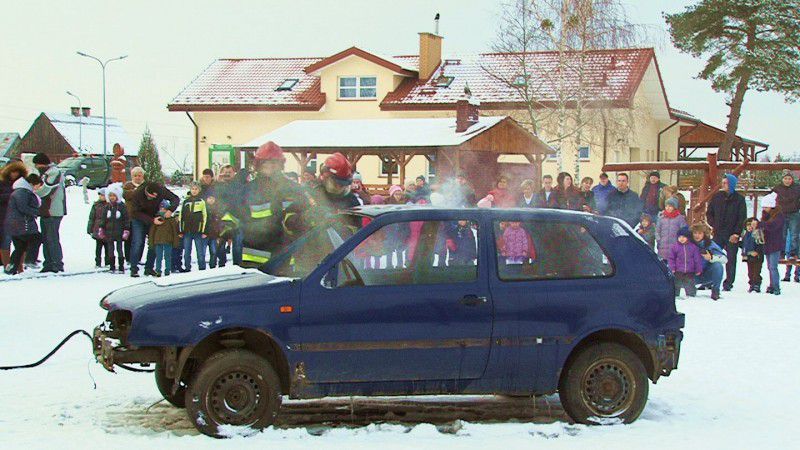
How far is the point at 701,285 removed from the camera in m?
15.4

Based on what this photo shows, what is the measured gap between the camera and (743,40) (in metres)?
41.8

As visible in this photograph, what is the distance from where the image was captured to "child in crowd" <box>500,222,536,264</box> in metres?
7.05

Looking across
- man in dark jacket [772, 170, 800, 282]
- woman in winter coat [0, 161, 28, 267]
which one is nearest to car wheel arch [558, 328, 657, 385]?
man in dark jacket [772, 170, 800, 282]

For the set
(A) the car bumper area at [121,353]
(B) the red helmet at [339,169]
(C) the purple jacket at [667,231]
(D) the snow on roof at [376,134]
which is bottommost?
(A) the car bumper area at [121,353]

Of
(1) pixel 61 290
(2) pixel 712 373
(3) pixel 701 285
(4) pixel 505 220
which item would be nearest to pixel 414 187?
(3) pixel 701 285

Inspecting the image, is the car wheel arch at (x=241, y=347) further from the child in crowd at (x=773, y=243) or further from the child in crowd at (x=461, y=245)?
the child in crowd at (x=773, y=243)

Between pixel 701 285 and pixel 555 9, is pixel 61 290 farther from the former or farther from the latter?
pixel 555 9

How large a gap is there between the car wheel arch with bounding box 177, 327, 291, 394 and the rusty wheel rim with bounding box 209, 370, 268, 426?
A: 0.18 meters

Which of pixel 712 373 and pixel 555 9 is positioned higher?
pixel 555 9

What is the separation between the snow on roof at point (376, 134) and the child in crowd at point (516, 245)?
1966 centimetres

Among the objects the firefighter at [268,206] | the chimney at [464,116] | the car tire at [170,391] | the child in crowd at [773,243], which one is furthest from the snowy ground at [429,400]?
the chimney at [464,116]

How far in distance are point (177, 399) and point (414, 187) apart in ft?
36.1

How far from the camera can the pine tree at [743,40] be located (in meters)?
40.3

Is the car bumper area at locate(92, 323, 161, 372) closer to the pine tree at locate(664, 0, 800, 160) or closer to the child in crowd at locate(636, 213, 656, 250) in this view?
the child in crowd at locate(636, 213, 656, 250)
